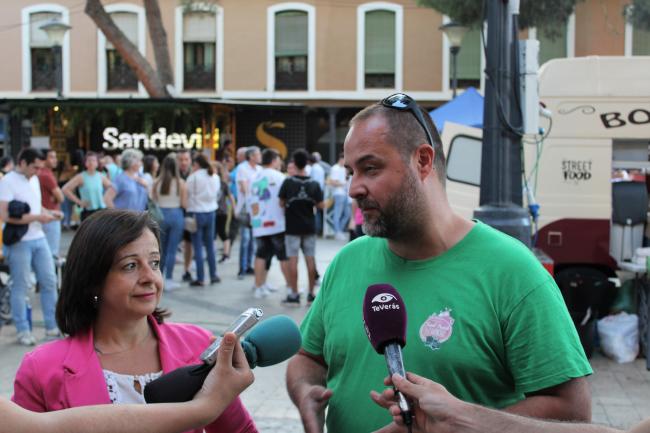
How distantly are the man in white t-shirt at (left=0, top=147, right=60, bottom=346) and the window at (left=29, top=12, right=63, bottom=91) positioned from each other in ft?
66.3

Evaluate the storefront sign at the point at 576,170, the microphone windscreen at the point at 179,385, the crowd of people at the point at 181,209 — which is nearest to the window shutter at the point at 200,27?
the crowd of people at the point at 181,209

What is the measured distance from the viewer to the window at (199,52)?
2709 centimetres

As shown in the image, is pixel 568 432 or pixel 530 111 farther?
pixel 530 111

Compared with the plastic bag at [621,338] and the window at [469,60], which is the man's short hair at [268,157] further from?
the window at [469,60]

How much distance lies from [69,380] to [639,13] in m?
21.6

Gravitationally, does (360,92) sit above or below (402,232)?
above

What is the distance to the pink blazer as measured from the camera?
7.81 feet

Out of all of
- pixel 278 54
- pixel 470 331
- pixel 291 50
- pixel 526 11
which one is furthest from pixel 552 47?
pixel 470 331

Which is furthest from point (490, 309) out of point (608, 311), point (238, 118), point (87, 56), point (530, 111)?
point (87, 56)

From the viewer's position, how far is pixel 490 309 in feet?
7.25

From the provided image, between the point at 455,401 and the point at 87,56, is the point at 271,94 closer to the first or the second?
the point at 87,56

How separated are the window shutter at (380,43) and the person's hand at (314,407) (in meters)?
25.0

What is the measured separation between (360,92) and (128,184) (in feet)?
54.6

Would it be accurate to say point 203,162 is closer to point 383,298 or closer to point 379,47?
point 383,298
